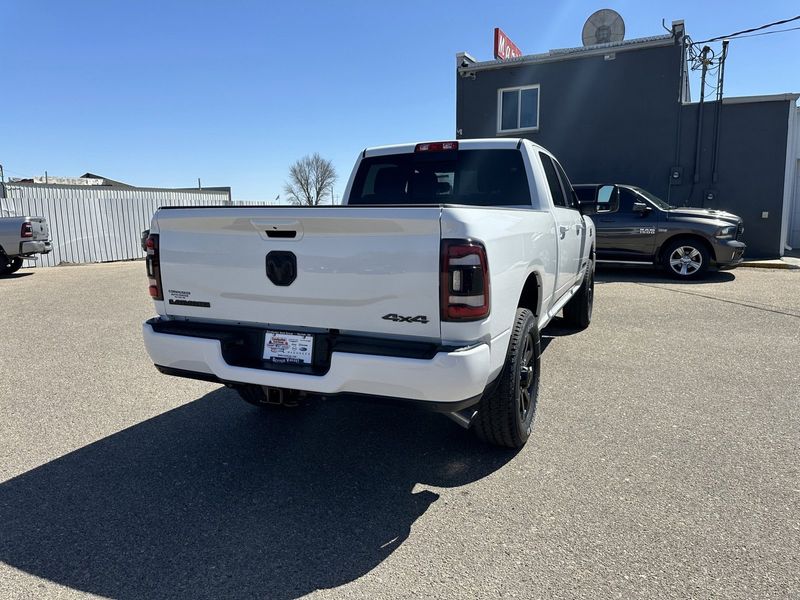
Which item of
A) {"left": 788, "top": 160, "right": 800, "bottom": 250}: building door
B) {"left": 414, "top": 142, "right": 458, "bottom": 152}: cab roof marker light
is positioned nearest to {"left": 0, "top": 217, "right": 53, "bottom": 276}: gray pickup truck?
{"left": 414, "top": 142, "right": 458, "bottom": 152}: cab roof marker light

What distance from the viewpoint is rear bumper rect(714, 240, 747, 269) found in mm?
10281

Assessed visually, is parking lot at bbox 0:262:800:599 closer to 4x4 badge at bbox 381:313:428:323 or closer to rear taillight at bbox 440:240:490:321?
4x4 badge at bbox 381:313:428:323

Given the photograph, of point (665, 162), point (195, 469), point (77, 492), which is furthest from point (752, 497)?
point (665, 162)

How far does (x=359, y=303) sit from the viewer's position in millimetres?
2676

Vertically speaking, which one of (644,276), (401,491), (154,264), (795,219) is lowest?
(401,491)

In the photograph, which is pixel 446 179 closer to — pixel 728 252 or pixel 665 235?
pixel 665 235

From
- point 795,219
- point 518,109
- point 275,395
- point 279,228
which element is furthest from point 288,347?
point 795,219

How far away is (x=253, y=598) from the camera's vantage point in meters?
2.18

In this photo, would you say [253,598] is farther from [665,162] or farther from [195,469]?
[665,162]

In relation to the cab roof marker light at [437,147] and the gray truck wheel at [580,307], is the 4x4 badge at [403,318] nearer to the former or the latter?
the cab roof marker light at [437,147]

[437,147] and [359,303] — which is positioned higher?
[437,147]

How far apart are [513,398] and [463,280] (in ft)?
3.10

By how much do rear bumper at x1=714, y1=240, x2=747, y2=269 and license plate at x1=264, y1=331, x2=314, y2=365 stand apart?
9.98 metres

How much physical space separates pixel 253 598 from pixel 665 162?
49.4ft
